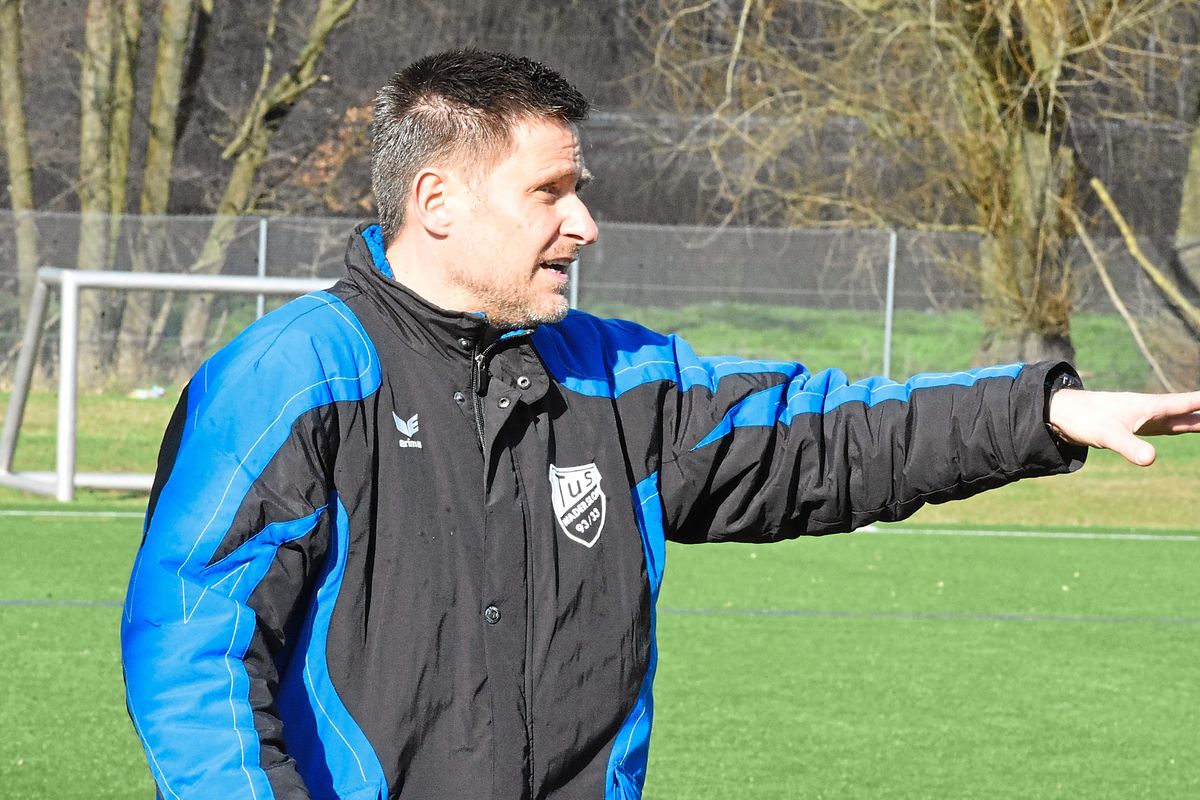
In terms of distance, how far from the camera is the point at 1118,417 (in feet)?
7.99

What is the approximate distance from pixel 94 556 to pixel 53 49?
54.0 feet

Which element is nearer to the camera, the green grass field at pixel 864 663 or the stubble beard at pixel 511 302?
the stubble beard at pixel 511 302

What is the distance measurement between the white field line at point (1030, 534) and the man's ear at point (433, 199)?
8.53 m

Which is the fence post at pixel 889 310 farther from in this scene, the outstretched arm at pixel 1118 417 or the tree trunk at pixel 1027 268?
the outstretched arm at pixel 1118 417

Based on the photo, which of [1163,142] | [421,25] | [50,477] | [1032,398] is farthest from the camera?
[421,25]

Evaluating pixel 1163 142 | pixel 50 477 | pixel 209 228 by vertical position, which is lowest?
pixel 50 477

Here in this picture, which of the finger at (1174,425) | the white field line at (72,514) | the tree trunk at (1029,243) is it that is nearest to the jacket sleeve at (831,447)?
the finger at (1174,425)

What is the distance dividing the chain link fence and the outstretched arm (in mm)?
12738

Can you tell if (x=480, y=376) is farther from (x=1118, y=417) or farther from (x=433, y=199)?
(x=1118, y=417)

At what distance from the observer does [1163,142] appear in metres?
22.9

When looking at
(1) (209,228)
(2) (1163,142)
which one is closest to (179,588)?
(1) (209,228)

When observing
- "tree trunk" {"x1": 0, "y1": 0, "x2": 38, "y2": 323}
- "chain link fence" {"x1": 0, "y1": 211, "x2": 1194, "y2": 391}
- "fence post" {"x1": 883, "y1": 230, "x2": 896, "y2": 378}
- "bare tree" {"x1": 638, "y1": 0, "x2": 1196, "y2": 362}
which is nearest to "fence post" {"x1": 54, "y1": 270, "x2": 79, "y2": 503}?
"chain link fence" {"x1": 0, "y1": 211, "x2": 1194, "y2": 391}

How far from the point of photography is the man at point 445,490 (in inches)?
81.5

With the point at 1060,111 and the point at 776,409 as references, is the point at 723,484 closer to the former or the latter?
the point at 776,409
